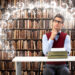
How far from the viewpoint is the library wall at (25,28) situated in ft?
14.8

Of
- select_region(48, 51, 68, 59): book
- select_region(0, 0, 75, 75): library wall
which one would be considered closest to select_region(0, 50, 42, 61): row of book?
select_region(0, 0, 75, 75): library wall

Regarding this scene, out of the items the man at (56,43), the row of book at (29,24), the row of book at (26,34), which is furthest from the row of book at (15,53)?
the man at (56,43)

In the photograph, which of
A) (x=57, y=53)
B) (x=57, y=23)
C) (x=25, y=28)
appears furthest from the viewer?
(x=25, y=28)

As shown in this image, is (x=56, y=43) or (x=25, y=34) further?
(x=25, y=34)

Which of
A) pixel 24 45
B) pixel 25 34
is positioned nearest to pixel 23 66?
pixel 24 45

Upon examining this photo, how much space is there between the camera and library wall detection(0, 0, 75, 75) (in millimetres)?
4520

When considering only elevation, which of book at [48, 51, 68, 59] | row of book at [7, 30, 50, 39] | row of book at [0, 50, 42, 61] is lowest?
row of book at [0, 50, 42, 61]

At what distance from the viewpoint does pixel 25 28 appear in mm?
4574

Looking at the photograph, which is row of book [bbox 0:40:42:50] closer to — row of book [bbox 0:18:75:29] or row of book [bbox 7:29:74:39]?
row of book [bbox 7:29:74:39]

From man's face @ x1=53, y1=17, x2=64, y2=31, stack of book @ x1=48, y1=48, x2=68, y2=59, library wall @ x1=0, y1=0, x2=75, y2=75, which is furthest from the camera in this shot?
library wall @ x1=0, y1=0, x2=75, y2=75

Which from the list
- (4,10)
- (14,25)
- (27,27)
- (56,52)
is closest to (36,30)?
(27,27)

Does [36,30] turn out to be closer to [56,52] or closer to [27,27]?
[27,27]

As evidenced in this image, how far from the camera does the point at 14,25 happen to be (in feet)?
15.0

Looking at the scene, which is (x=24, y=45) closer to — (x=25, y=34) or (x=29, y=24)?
(x=25, y=34)
